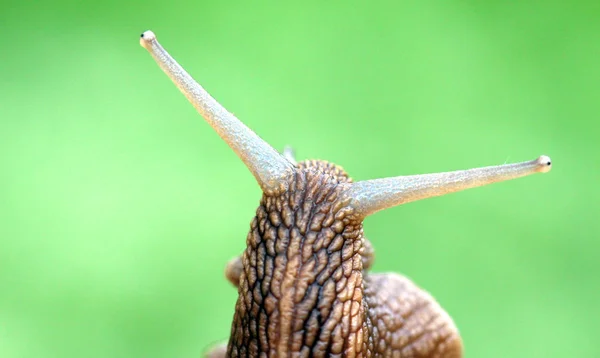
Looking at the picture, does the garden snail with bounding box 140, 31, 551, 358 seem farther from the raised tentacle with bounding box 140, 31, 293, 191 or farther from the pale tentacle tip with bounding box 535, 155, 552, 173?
the pale tentacle tip with bounding box 535, 155, 552, 173

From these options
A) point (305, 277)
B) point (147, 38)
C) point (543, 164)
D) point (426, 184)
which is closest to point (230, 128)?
point (147, 38)

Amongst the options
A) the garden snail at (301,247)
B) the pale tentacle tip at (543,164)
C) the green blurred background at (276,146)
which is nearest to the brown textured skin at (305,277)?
the garden snail at (301,247)

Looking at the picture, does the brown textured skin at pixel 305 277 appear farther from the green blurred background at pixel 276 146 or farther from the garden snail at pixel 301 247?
the green blurred background at pixel 276 146

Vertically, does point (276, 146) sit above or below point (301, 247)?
above

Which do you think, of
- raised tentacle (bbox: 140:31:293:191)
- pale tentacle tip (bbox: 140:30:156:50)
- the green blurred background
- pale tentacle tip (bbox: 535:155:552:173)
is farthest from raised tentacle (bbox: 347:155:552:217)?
the green blurred background

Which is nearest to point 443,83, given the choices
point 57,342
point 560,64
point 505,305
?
point 560,64

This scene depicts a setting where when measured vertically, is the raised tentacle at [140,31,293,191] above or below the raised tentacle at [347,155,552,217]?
above

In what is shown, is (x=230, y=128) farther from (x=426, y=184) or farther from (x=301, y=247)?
(x=426, y=184)
